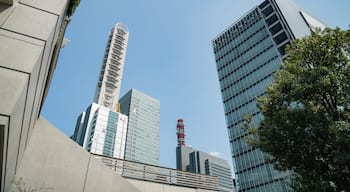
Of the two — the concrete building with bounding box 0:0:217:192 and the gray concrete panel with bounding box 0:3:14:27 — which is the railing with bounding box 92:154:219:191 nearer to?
the concrete building with bounding box 0:0:217:192

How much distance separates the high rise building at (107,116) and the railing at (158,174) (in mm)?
65391

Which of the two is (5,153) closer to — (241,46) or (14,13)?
(14,13)

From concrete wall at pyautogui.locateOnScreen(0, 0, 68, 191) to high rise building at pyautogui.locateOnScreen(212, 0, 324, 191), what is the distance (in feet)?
137

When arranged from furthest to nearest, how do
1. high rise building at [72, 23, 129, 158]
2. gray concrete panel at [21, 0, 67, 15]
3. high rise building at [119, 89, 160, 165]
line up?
high rise building at [119, 89, 160, 165]
high rise building at [72, 23, 129, 158]
gray concrete panel at [21, 0, 67, 15]

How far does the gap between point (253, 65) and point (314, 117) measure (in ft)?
156

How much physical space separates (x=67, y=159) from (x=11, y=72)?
3546 mm

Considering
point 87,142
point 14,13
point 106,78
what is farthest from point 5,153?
point 106,78

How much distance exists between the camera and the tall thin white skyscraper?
8012cm

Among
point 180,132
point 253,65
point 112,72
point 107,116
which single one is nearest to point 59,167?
point 253,65

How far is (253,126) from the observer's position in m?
9.38

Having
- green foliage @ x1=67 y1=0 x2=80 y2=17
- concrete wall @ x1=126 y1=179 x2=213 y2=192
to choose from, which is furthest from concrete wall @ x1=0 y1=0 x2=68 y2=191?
concrete wall @ x1=126 y1=179 x2=213 y2=192

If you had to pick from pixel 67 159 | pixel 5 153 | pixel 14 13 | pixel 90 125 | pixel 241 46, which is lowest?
pixel 5 153

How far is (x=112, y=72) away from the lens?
82938mm

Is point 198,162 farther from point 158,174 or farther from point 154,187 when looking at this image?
point 154,187
